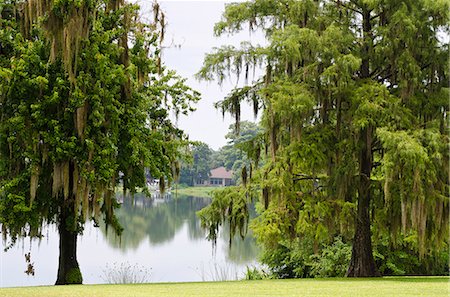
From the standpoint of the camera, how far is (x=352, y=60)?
53.1ft

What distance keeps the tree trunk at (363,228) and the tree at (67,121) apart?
5324mm

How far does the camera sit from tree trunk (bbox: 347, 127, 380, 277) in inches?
693

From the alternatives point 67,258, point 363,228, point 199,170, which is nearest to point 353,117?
point 363,228

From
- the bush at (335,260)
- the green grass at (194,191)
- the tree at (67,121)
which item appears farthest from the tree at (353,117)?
the green grass at (194,191)

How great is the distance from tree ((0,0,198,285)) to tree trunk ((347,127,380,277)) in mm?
5324

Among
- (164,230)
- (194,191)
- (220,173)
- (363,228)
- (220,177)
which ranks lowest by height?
(164,230)

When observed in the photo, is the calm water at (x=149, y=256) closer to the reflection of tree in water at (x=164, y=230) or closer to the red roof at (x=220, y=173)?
the reflection of tree in water at (x=164, y=230)

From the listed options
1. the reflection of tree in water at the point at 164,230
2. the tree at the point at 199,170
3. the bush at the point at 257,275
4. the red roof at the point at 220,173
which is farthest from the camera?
the red roof at the point at 220,173

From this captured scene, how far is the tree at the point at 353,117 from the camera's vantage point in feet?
51.8

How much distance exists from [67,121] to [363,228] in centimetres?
792

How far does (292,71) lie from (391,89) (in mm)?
2601

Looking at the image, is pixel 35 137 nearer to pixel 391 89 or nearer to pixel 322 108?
pixel 322 108

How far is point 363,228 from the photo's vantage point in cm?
1806

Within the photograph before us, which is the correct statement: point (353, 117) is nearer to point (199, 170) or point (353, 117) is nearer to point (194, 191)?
point (194, 191)
